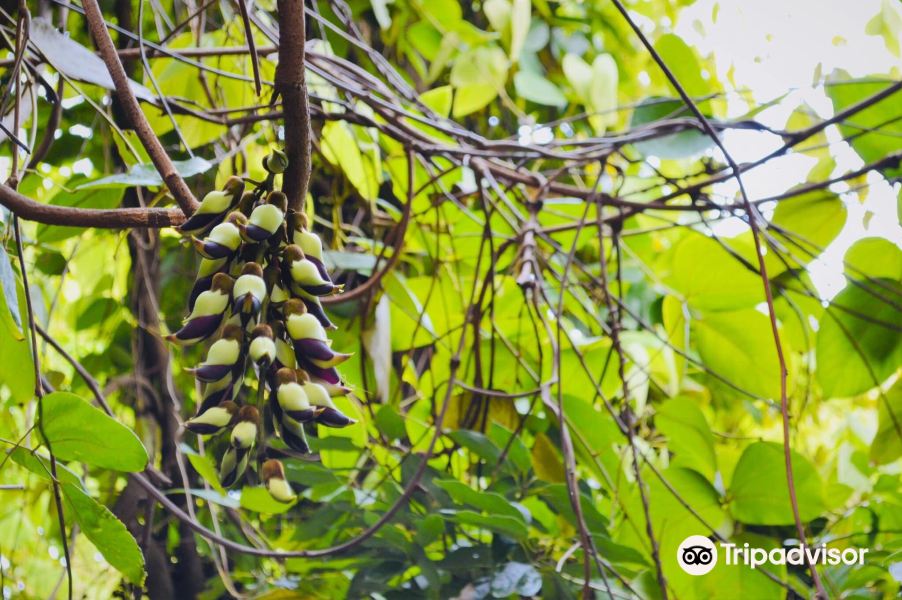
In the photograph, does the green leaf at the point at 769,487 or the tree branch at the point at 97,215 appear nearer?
the tree branch at the point at 97,215

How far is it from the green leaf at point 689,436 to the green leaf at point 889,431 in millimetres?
188

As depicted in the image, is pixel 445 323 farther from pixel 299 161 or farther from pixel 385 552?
pixel 299 161

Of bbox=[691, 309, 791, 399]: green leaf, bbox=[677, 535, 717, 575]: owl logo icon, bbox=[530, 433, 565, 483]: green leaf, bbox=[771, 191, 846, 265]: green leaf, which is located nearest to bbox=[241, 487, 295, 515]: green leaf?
bbox=[530, 433, 565, 483]: green leaf

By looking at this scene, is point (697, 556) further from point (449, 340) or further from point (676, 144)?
point (676, 144)

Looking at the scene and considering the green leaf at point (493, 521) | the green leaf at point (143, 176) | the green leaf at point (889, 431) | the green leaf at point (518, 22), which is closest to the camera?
the green leaf at point (143, 176)

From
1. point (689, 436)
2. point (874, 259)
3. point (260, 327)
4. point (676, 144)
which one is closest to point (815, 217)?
point (874, 259)

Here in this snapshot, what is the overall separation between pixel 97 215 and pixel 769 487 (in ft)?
2.30

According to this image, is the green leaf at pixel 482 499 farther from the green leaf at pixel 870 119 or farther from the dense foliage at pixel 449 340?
the green leaf at pixel 870 119

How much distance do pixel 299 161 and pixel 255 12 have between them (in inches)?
18.6

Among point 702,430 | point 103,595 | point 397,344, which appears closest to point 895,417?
point 702,430

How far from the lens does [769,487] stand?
84 cm

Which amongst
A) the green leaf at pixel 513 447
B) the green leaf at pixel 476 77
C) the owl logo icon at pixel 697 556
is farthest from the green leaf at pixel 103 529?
the green leaf at pixel 476 77

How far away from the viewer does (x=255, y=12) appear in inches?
31.3

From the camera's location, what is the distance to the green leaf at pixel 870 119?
887mm
